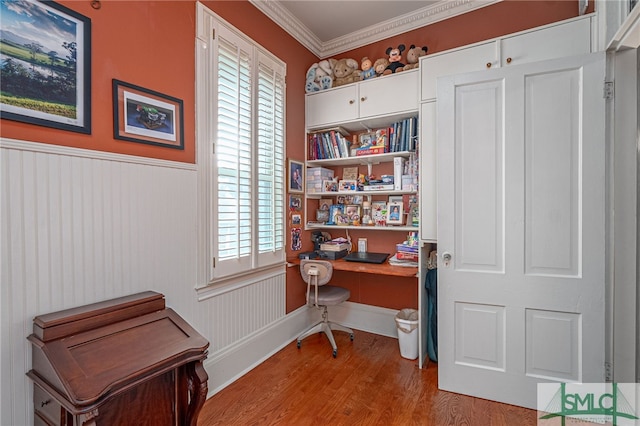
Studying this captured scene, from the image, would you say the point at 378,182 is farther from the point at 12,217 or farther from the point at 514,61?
the point at 12,217

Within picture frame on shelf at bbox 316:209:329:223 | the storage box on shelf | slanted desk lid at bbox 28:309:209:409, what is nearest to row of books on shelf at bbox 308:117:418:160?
the storage box on shelf

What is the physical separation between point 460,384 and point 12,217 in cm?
271

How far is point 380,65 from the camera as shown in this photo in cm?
283

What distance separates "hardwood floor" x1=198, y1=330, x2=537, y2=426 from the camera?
179cm

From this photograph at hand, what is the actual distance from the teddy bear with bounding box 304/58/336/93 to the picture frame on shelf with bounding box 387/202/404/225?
1.43 metres

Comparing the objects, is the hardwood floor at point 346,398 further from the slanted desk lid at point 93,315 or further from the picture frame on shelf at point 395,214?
the picture frame on shelf at point 395,214

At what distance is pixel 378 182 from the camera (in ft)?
9.55

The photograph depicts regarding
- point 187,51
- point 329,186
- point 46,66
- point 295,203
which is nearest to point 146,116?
point 46,66

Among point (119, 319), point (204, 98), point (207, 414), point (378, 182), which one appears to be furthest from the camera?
point (378, 182)

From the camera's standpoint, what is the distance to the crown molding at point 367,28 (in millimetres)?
2557

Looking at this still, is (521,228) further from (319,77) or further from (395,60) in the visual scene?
(319,77)

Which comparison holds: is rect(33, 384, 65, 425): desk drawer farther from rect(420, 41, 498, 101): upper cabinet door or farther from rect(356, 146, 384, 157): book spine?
rect(420, 41, 498, 101): upper cabinet door

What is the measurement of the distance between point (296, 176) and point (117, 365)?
2.14m

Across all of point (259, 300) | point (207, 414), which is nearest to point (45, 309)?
point (207, 414)
